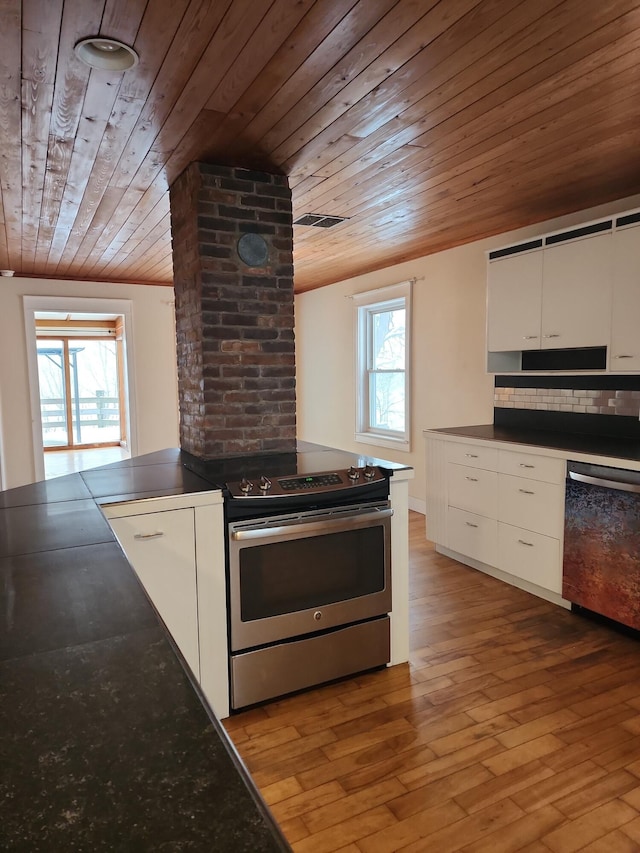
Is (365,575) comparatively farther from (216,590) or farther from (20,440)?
(20,440)

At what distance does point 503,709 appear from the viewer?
2.23 metres

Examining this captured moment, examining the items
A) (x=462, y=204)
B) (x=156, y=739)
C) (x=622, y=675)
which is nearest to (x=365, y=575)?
(x=622, y=675)

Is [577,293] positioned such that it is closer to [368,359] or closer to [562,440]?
[562,440]

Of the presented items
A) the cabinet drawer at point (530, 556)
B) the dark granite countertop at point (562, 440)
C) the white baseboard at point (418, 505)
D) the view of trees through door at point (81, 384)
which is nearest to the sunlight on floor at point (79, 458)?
the view of trees through door at point (81, 384)

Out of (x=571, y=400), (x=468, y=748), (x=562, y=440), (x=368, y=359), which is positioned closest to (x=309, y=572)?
(x=468, y=748)

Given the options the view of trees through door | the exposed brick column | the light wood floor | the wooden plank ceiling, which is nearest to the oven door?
the light wood floor

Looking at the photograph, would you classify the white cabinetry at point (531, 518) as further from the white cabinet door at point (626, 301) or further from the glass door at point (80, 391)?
the glass door at point (80, 391)

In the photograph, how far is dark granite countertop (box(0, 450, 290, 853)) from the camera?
54 cm

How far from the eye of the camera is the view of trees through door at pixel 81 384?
33.3 ft

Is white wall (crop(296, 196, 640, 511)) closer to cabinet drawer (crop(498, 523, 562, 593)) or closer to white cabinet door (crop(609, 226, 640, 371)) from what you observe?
white cabinet door (crop(609, 226, 640, 371))

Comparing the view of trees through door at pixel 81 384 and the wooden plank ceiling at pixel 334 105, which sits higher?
the wooden plank ceiling at pixel 334 105

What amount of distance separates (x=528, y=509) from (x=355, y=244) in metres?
2.51

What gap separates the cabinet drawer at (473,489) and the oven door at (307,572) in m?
1.32

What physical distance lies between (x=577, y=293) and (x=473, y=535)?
5.34 ft
